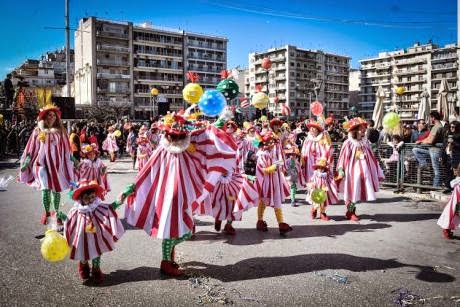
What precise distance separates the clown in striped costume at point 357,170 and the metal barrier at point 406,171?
2921 mm

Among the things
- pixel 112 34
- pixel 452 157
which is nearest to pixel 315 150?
pixel 452 157

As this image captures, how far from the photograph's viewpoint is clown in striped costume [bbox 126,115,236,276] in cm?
436

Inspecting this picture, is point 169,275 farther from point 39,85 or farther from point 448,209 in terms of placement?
point 39,85

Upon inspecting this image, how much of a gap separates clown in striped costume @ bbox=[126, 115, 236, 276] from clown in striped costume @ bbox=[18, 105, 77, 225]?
2774 mm

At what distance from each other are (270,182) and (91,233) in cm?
335

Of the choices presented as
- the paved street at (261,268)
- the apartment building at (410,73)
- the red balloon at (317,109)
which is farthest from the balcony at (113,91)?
the paved street at (261,268)

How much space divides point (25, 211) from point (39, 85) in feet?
274

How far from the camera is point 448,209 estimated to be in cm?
595

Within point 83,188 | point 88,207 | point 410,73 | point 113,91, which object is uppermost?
point 410,73

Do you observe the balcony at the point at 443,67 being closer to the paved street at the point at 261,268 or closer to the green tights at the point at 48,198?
the paved street at the point at 261,268

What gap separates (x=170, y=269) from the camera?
4488 millimetres

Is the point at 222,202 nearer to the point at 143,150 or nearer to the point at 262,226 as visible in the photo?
the point at 262,226

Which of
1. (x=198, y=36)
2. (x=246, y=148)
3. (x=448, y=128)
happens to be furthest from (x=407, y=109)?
(x=246, y=148)

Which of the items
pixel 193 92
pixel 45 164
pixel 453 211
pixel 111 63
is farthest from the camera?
pixel 111 63
